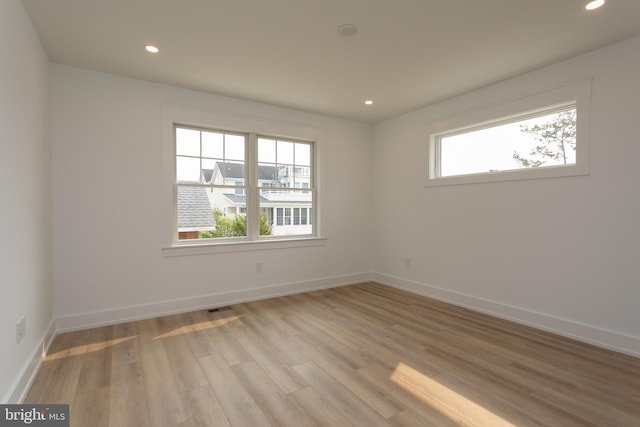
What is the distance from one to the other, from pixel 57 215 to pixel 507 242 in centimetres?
470

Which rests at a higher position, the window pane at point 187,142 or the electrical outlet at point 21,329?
the window pane at point 187,142

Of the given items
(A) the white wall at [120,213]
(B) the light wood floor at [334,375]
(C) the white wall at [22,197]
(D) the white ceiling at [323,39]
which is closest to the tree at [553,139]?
(D) the white ceiling at [323,39]

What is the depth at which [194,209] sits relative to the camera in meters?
3.82

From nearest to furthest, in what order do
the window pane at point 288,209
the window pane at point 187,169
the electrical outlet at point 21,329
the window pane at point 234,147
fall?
the electrical outlet at point 21,329
the window pane at point 187,169
the window pane at point 234,147
the window pane at point 288,209

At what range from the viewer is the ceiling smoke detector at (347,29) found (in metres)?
2.39

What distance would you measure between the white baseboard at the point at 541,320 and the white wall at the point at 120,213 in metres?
2.25

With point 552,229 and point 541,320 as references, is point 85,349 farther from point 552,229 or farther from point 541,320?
point 552,229

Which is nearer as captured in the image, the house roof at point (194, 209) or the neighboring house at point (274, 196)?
the house roof at point (194, 209)

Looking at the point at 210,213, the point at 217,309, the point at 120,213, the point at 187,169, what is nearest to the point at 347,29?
the point at 187,169

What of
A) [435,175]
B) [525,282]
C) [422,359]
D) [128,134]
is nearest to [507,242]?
[525,282]

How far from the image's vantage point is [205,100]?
12.4ft

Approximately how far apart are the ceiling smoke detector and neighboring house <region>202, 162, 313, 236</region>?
2.22 m

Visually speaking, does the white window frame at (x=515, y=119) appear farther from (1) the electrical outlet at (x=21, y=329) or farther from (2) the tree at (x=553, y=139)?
(1) the electrical outlet at (x=21, y=329)

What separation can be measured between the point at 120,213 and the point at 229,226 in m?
1.23
